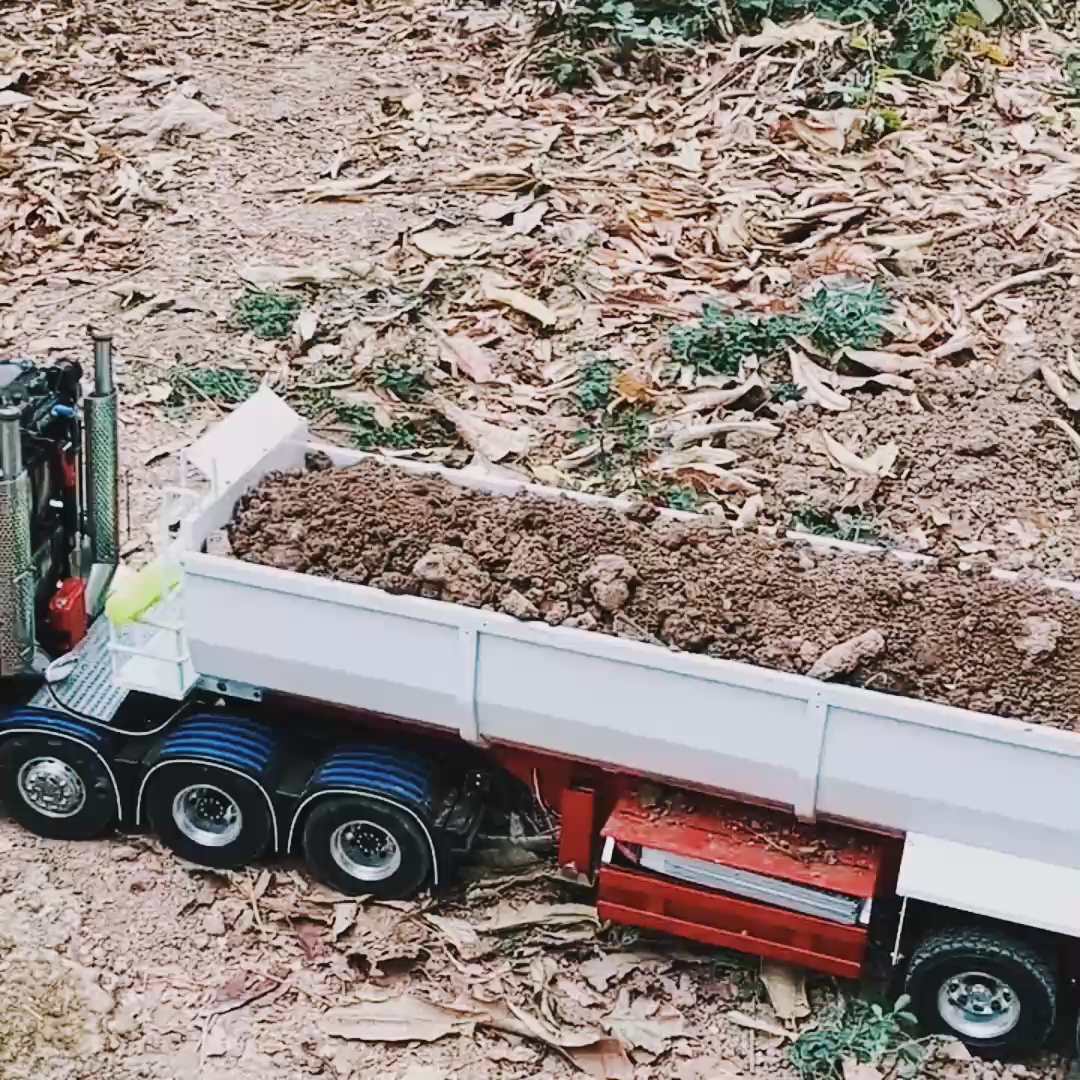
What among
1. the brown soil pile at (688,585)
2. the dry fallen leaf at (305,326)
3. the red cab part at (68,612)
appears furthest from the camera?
the dry fallen leaf at (305,326)

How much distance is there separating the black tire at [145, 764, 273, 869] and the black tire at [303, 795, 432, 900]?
26 cm

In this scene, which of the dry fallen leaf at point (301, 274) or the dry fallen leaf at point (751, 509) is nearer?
the dry fallen leaf at point (751, 509)

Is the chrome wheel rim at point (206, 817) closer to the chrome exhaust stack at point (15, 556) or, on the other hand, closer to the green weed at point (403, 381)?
the chrome exhaust stack at point (15, 556)

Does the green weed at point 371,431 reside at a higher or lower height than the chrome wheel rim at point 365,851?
higher

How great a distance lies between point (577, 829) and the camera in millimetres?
8008

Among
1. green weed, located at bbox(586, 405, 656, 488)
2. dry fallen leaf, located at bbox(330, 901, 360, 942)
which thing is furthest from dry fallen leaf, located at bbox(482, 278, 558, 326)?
dry fallen leaf, located at bbox(330, 901, 360, 942)

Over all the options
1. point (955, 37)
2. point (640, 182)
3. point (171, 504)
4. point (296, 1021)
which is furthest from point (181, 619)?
point (955, 37)

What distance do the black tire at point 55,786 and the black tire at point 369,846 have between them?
1.06 metres

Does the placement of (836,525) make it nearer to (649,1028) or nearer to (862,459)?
(862,459)

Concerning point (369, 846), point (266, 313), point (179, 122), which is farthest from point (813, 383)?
point (179, 122)

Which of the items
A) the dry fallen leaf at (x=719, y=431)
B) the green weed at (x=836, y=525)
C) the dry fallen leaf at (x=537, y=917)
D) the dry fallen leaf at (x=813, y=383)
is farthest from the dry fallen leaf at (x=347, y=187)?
the dry fallen leaf at (x=537, y=917)

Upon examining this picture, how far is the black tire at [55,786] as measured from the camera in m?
8.41

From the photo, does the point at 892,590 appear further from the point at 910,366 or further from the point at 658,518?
the point at 910,366

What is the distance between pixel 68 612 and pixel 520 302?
6437 mm
